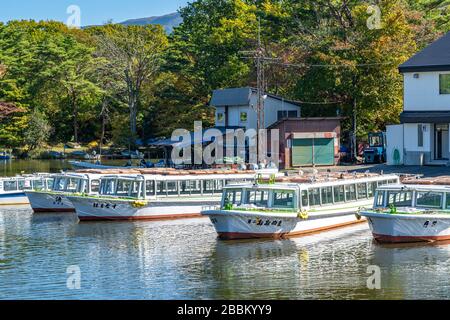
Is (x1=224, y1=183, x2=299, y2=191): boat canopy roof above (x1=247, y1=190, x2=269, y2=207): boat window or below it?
above

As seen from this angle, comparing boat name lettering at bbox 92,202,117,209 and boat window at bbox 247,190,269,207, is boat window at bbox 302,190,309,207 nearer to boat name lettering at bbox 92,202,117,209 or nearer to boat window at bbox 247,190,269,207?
boat window at bbox 247,190,269,207

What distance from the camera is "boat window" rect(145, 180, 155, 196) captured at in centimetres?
5122

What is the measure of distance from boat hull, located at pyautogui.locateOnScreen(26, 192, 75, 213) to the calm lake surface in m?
7.87

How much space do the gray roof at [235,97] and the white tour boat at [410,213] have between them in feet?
120

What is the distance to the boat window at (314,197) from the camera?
44.0 metres

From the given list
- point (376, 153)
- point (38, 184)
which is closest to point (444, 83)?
point (376, 153)

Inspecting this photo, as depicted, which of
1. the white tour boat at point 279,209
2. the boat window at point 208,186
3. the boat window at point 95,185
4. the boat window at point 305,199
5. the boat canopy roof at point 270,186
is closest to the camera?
the white tour boat at point 279,209

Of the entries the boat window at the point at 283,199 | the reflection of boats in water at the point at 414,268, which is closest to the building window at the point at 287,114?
the boat window at the point at 283,199

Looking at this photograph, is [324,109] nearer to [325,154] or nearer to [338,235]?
[325,154]

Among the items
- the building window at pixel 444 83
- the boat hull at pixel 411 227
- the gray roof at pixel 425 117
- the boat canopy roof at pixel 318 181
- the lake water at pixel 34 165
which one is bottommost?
the boat hull at pixel 411 227

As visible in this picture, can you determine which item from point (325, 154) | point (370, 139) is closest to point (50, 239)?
point (325, 154)

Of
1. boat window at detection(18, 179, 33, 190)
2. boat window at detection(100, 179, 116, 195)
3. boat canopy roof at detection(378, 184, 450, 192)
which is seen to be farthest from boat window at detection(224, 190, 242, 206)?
boat window at detection(18, 179, 33, 190)

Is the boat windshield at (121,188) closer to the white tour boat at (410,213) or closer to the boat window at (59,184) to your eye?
the boat window at (59,184)

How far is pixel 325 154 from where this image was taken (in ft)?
238
